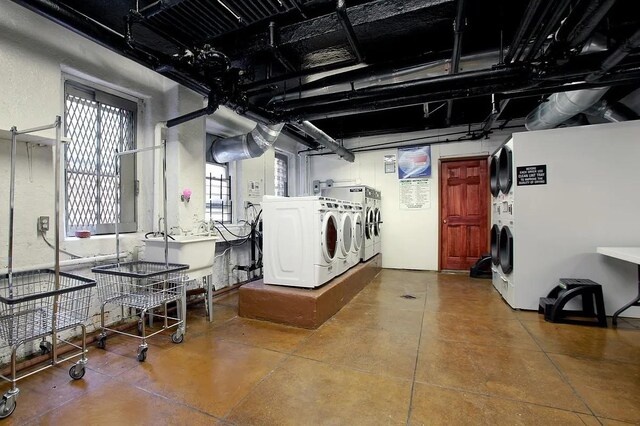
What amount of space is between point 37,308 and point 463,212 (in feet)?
20.0

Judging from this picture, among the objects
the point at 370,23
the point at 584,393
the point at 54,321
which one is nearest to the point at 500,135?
the point at 370,23

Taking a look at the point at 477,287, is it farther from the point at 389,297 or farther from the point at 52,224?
the point at 52,224

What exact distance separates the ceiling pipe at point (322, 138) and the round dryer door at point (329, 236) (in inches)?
52.4

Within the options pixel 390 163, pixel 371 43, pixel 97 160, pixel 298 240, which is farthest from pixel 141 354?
pixel 390 163

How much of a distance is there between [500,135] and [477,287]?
9.57 feet

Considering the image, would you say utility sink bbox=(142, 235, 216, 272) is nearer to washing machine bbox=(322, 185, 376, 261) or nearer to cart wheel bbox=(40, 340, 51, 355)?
cart wheel bbox=(40, 340, 51, 355)

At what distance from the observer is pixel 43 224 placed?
2.30 metres

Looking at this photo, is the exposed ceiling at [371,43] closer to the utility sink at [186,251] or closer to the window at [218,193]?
the utility sink at [186,251]

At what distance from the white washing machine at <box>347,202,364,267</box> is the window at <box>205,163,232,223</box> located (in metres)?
2.06

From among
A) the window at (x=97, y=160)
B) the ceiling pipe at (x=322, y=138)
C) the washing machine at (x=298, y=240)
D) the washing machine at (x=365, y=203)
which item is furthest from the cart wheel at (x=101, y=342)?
the washing machine at (x=365, y=203)

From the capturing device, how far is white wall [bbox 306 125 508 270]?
5.64 meters

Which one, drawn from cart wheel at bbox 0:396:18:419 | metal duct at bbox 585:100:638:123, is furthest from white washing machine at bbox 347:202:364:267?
metal duct at bbox 585:100:638:123

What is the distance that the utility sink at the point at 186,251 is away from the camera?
2.69m

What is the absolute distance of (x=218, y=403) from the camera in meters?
1.71
